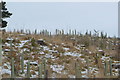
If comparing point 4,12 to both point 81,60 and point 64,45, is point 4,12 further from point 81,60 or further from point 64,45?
point 81,60

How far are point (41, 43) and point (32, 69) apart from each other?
555cm

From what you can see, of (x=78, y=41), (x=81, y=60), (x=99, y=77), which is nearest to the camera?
A: (x=99, y=77)

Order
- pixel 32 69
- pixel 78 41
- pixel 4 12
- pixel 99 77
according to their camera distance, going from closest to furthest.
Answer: pixel 99 77 < pixel 32 69 < pixel 78 41 < pixel 4 12

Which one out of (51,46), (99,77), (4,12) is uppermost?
(4,12)

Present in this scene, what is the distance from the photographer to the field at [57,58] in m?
12.0

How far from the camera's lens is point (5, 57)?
14.0 metres

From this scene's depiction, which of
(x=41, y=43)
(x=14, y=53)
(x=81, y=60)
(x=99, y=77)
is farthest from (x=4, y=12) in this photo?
(x=99, y=77)

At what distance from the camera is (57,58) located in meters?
15.2

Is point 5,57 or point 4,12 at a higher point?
point 4,12

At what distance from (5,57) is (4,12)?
41.8 feet

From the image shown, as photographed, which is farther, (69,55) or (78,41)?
(78,41)

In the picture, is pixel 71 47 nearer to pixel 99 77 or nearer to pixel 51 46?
pixel 51 46

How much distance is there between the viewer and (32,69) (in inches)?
498

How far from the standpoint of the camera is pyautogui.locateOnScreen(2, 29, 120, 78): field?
1202 cm
